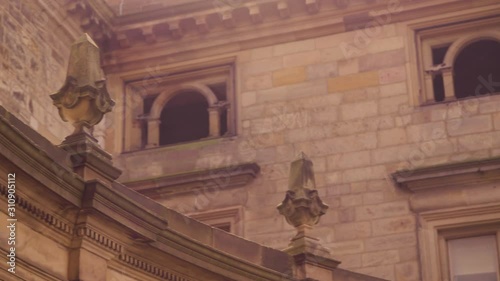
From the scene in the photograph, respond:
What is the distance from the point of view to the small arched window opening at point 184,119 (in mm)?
22688

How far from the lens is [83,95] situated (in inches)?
532

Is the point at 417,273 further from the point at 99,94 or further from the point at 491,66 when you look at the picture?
the point at 99,94

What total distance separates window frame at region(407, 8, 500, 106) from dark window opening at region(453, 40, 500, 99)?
13.2 inches

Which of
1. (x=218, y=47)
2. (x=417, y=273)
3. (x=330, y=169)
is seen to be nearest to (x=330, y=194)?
(x=330, y=169)

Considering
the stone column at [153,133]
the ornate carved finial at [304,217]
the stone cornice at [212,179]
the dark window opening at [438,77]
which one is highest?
the dark window opening at [438,77]

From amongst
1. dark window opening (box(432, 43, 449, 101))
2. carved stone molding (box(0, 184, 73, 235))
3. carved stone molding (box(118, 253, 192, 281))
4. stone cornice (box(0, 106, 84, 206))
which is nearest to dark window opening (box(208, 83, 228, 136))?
dark window opening (box(432, 43, 449, 101))

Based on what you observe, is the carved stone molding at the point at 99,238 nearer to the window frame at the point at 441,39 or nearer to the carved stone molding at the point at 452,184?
the carved stone molding at the point at 452,184

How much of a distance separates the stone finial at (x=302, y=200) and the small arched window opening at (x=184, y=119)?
6.70 meters

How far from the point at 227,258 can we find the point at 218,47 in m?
8.23

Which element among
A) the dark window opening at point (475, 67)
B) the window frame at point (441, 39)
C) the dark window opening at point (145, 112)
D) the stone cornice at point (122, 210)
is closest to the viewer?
the stone cornice at point (122, 210)

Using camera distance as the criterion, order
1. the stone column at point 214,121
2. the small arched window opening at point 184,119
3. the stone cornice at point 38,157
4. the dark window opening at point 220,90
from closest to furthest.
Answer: the stone cornice at point 38,157, the stone column at point 214,121, the dark window opening at point 220,90, the small arched window opening at point 184,119

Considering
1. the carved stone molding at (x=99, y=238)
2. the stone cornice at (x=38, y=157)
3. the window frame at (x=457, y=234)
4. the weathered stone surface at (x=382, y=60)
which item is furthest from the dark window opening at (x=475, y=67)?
the stone cornice at (x=38, y=157)

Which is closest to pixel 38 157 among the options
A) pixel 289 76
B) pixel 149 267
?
pixel 149 267

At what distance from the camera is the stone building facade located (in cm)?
1984
